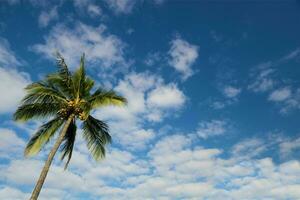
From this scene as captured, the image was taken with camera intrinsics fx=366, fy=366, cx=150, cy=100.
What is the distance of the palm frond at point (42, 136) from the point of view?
19625 millimetres

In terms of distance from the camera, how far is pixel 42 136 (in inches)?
786

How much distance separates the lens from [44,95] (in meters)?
19.3

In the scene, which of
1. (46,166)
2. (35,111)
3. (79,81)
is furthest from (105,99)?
(46,166)

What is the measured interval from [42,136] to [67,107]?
7.27ft

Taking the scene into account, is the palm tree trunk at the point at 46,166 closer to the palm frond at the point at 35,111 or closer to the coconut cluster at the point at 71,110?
the coconut cluster at the point at 71,110

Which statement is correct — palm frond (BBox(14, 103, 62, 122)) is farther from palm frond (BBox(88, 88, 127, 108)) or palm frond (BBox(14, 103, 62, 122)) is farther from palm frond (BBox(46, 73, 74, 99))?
palm frond (BBox(88, 88, 127, 108))

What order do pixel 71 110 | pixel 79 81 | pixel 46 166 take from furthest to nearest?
pixel 79 81 < pixel 71 110 < pixel 46 166

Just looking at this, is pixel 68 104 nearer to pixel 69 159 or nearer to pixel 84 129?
pixel 84 129

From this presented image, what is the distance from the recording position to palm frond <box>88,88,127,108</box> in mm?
19703

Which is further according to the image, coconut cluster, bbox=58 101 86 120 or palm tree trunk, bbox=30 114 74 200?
coconut cluster, bbox=58 101 86 120

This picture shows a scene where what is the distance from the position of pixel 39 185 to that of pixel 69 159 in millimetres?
4301

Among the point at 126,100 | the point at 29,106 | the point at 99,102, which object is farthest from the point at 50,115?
the point at 126,100

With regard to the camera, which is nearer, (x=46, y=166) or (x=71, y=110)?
(x=46, y=166)

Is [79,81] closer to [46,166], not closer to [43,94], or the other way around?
[43,94]
